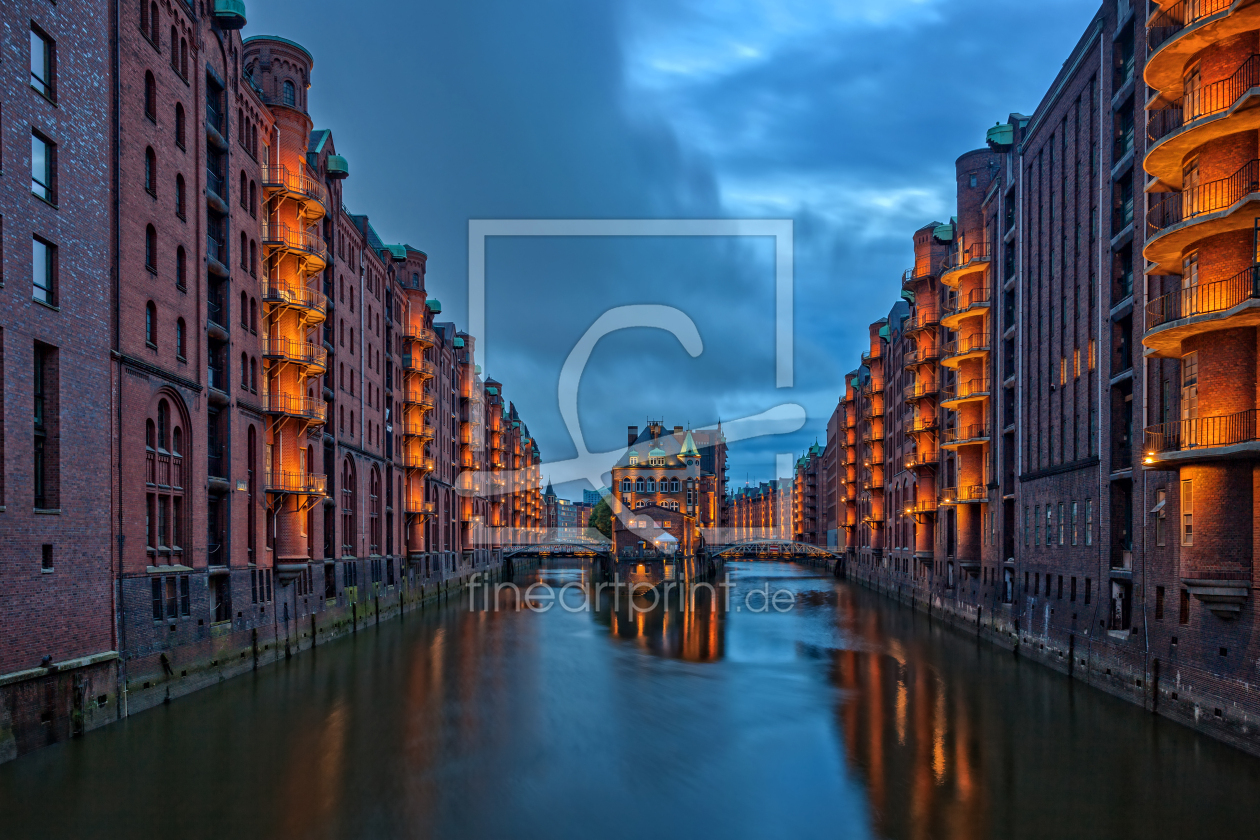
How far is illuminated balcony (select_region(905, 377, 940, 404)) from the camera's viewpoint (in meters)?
60.4

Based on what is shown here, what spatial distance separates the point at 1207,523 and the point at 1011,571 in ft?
67.8

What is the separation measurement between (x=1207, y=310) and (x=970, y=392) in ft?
88.6

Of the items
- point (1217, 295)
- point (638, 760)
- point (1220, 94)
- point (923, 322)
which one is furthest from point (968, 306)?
point (638, 760)

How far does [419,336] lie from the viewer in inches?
2675

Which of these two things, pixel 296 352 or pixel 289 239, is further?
pixel 296 352

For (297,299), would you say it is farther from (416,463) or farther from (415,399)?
(416,463)

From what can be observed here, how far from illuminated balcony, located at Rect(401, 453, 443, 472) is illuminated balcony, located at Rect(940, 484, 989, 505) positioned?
35.8m

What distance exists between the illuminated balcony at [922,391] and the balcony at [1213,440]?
116 feet

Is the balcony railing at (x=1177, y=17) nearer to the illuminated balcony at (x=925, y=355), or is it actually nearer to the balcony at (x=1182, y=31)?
the balcony at (x=1182, y=31)

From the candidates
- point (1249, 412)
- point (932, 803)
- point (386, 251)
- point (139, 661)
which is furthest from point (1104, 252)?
point (386, 251)

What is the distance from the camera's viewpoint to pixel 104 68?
25.6 metres

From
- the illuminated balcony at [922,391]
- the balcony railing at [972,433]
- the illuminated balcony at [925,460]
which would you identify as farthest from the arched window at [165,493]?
the illuminated balcony at [922,391]

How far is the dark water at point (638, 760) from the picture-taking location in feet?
64.2

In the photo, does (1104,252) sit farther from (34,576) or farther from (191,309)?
(34,576)
